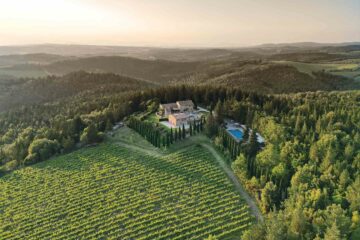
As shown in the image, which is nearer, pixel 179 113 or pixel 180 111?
pixel 179 113

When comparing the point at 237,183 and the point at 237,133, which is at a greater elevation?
the point at 237,133

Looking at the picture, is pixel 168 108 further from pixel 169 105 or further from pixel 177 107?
pixel 177 107

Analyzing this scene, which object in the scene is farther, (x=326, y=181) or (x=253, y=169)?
(x=253, y=169)

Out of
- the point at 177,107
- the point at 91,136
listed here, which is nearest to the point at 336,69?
the point at 177,107

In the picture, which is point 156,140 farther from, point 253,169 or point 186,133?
point 253,169

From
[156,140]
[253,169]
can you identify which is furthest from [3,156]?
[253,169]

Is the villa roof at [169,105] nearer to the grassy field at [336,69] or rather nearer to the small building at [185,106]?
the small building at [185,106]

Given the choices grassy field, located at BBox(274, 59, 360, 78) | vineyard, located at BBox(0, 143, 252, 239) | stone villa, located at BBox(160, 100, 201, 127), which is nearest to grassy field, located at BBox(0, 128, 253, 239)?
vineyard, located at BBox(0, 143, 252, 239)
